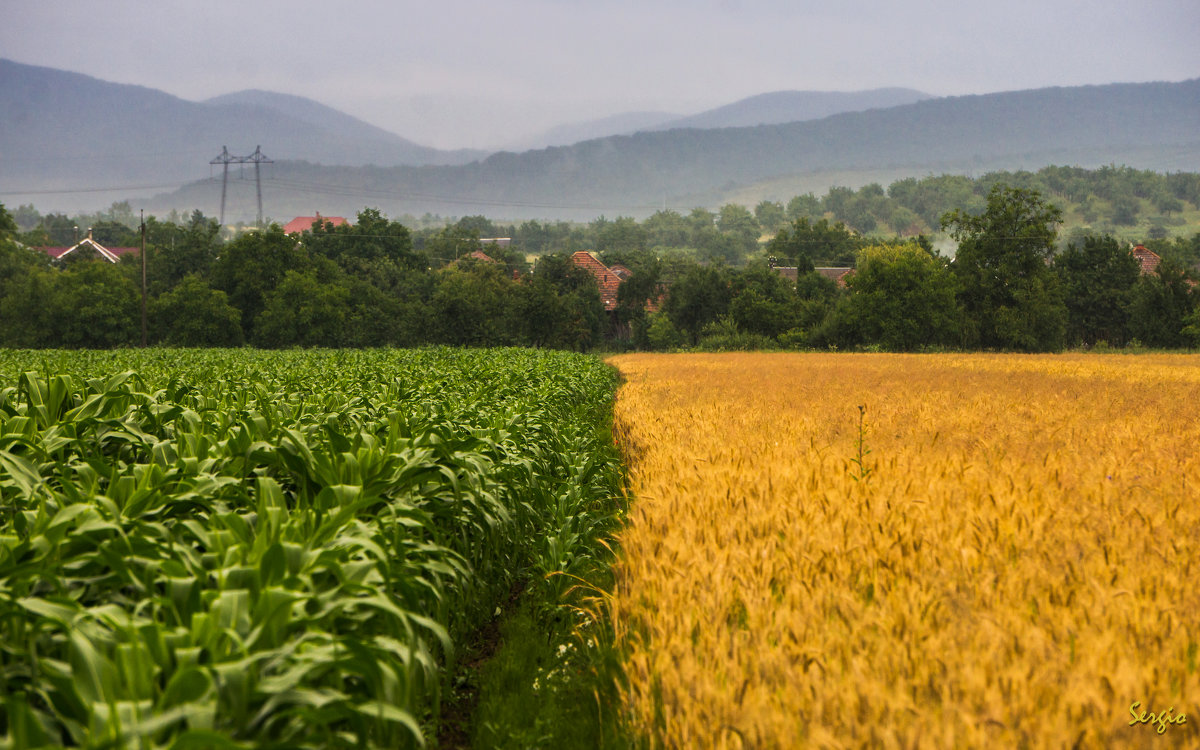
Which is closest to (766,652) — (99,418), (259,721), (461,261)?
(259,721)

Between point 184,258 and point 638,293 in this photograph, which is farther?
point 638,293

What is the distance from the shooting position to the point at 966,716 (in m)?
2.30

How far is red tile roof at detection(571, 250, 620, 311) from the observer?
87188 mm

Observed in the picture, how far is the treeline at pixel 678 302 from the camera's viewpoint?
207ft

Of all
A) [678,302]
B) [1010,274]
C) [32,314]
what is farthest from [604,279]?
[32,314]

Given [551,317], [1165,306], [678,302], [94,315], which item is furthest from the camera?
[678,302]

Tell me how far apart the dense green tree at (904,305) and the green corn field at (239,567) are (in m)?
63.3

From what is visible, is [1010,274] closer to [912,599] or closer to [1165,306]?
[1165,306]

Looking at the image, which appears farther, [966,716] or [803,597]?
[803,597]

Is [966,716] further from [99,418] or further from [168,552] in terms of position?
[99,418]

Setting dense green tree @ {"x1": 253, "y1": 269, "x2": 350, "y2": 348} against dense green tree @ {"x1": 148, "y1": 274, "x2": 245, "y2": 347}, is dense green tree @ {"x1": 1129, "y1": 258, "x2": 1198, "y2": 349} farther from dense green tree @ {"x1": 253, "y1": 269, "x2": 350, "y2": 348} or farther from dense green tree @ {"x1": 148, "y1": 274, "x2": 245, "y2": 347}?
dense green tree @ {"x1": 148, "y1": 274, "x2": 245, "y2": 347}

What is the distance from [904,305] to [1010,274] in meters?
8.44

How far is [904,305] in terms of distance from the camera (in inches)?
2596

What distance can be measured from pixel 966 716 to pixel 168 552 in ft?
11.0
